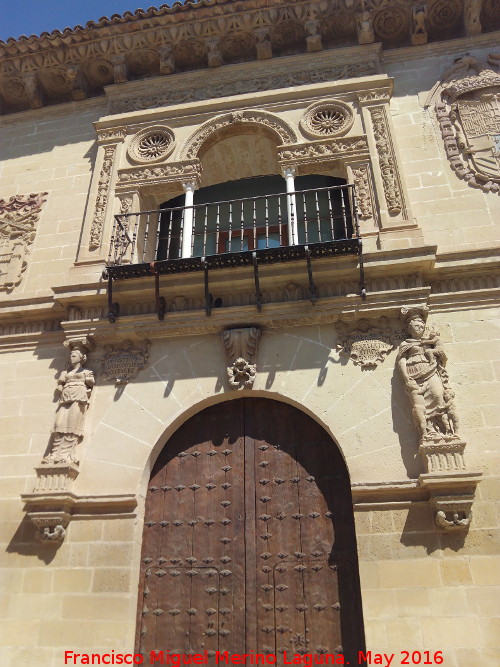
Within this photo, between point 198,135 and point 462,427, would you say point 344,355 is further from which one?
point 198,135

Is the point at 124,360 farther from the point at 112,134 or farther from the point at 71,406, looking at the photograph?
the point at 112,134

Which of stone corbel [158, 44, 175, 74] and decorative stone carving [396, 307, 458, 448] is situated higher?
stone corbel [158, 44, 175, 74]

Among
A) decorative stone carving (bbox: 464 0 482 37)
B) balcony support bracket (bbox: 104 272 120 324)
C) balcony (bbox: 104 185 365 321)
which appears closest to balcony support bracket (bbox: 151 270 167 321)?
balcony (bbox: 104 185 365 321)

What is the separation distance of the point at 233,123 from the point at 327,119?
1.12 meters

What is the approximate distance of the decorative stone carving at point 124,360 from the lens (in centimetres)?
516

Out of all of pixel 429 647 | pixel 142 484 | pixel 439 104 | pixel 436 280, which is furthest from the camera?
pixel 439 104

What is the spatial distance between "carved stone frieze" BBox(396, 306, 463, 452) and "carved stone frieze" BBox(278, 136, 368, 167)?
216 cm

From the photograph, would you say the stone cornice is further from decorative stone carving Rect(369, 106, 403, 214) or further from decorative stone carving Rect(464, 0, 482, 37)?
decorative stone carving Rect(369, 106, 403, 214)

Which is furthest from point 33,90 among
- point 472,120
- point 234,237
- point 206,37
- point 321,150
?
point 472,120

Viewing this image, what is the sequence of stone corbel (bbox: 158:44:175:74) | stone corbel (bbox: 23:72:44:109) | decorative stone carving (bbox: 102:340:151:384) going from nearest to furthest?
decorative stone carving (bbox: 102:340:151:384) < stone corbel (bbox: 158:44:175:74) < stone corbel (bbox: 23:72:44:109)

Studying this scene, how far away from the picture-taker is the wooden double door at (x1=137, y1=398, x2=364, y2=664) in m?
4.10

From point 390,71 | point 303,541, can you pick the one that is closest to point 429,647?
point 303,541

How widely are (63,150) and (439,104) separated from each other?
475cm

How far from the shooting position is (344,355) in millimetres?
4879
